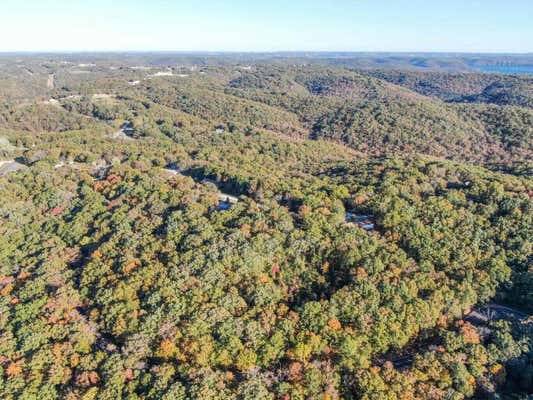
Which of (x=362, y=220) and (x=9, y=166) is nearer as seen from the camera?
(x=362, y=220)

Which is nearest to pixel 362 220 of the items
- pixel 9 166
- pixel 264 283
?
pixel 264 283

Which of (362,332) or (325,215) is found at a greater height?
(325,215)

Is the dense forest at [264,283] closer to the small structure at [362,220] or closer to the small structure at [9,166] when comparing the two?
the small structure at [362,220]

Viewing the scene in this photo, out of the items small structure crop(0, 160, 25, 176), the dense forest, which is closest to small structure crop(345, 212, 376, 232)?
the dense forest

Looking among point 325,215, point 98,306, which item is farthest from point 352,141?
point 98,306

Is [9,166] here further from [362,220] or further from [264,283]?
[362,220]

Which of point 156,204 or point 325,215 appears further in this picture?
point 156,204

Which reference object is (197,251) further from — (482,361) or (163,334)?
(482,361)

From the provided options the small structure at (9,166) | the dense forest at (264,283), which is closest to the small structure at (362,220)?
the dense forest at (264,283)

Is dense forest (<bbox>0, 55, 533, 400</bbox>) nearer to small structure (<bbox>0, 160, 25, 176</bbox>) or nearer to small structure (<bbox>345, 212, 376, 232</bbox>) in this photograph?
small structure (<bbox>345, 212, 376, 232</bbox>)

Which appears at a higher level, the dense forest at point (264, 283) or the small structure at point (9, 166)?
the small structure at point (9, 166)

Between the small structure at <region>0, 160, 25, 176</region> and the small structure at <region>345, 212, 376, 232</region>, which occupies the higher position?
the small structure at <region>0, 160, 25, 176</region>
